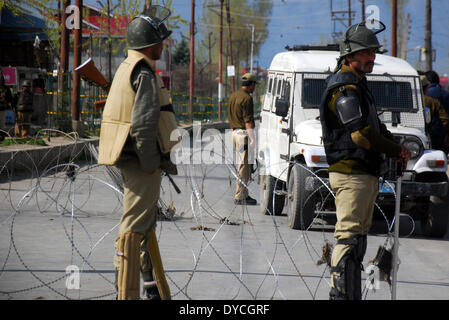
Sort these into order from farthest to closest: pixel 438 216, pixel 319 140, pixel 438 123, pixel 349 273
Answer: pixel 438 123 → pixel 438 216 → pixel 319 140 → pixel 349 273

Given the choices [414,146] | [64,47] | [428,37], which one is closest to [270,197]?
[414,146]

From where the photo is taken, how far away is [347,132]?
542 cm

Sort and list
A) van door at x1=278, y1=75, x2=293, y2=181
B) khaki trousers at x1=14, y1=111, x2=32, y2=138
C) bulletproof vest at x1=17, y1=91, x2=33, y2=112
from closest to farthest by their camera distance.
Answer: van door at x1=278, y1=75, x2=293, y2=181 < khaki trousers at x1=14, y1=111, x2=32, y2=138 < bulletproof vest at x1=17, y1=91, x2=33, y2=112

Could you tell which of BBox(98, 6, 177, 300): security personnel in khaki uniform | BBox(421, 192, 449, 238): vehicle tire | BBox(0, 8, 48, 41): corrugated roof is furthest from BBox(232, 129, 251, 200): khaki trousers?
BBox(0, 8, 48, 41): corrugated roof

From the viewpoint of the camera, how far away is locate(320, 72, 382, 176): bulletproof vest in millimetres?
5383

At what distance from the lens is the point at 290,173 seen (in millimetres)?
10336

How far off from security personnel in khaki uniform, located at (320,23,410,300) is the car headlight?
178 inches

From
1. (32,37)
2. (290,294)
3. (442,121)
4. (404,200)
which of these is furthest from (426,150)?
(32,37)

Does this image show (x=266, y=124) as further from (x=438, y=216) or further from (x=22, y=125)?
(x=22, y=125)

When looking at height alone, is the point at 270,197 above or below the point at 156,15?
below

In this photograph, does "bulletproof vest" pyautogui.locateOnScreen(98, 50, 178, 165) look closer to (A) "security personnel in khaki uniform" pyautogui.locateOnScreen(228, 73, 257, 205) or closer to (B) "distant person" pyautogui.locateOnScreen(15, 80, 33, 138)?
(A) "security personnel in khaki uniform" pyautogui.locateOnScreen(228, 73, 257, 205)

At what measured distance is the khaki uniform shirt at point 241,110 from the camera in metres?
13.1

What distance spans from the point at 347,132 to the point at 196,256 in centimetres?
316

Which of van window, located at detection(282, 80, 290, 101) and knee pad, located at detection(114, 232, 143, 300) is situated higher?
van window, located at detection(282, 80, 290, 101)
